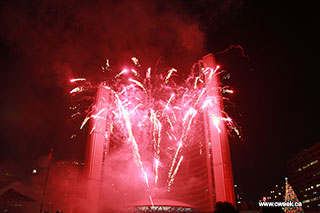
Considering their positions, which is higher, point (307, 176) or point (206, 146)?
point (307, 176)

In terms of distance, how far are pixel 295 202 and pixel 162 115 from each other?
25.9 m

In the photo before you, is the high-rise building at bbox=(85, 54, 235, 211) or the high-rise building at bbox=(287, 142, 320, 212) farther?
the high-rise building at bbox=(287, 142, 320, 212)

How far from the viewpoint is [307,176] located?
303ft

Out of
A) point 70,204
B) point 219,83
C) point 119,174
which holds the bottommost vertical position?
point 70,204

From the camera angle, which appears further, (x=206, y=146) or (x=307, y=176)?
(x=307, y=176)

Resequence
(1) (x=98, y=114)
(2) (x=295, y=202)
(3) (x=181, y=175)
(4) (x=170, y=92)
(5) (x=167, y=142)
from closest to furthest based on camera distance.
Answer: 1. (4) (x=170, y=92)
2. (1) (x=98, y=114)
3. (2) (x=295, y=202)
4. (5) (x=167, y=142)
5. (3) (x=181, y=175)

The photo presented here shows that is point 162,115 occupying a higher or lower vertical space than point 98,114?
lower

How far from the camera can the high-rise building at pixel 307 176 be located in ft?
282

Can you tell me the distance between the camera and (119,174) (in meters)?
38.2

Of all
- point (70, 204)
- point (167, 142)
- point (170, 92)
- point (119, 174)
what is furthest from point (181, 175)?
point (170, 92)

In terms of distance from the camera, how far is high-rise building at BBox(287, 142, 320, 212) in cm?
8588

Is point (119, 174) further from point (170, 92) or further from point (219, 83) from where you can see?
point (219, 83)

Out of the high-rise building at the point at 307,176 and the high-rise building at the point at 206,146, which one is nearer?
the high-rise building at the point at 206,146

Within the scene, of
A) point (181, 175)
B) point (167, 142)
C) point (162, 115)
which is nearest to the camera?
point (162, 115)
